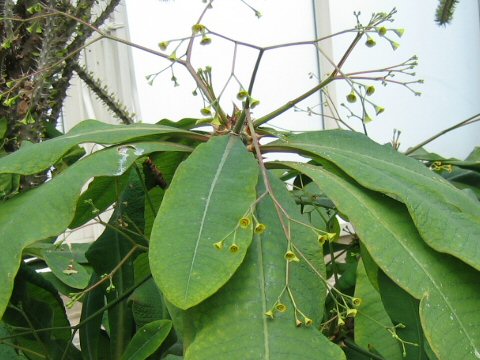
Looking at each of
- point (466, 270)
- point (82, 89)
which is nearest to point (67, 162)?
point (466, 270)

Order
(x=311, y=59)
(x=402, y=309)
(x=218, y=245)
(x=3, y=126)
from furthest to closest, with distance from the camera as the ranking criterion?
1. (x=311, y=59)
2. (x=3, y=126)
3. (x=402, y=309)
4. (x=218, y=245)

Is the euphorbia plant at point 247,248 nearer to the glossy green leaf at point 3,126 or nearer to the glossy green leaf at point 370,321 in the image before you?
the glossy green leaf at point 370,321

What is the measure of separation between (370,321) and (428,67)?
2.98 metres

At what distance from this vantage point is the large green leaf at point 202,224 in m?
0.42

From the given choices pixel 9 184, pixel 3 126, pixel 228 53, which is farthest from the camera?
pixel 228 53

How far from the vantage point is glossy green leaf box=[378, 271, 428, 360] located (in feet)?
1.69

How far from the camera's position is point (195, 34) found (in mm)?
605

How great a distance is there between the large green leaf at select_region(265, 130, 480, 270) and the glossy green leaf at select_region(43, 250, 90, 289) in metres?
0.28

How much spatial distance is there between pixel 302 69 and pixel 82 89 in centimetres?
106

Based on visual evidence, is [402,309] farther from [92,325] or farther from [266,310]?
[92,325]

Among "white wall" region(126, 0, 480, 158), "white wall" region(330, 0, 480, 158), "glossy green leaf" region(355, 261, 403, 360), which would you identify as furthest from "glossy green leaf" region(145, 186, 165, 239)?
"white wall" region(330, 0, 480, 158)

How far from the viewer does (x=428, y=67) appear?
3359mm

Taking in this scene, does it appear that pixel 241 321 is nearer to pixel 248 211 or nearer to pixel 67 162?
pixel 248 211

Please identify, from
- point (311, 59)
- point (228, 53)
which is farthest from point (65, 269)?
point (311, 59)
